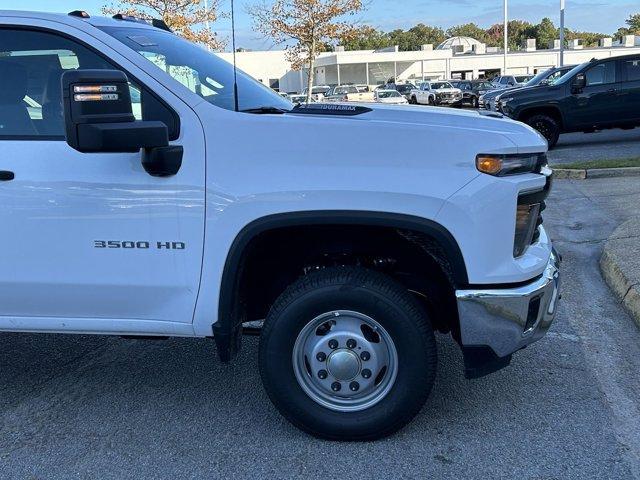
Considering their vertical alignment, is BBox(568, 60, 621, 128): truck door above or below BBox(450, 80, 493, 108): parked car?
below

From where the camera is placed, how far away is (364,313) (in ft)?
10.2

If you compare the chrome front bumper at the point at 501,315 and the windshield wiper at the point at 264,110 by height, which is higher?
the windshield wiper at the point at 264,110

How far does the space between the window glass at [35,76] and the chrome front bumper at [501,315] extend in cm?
190

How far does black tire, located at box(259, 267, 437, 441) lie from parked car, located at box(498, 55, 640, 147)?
41.4 ft

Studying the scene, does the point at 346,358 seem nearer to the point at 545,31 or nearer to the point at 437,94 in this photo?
the point at 437,94

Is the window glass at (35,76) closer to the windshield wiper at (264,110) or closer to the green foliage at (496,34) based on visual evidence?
the windshield wiper at (264,110)

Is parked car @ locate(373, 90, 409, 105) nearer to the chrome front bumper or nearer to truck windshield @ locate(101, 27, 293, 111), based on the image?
truck windshield @ locate(101, 27, 293, 111)

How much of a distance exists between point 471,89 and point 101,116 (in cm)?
3943

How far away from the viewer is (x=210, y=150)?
119 inches

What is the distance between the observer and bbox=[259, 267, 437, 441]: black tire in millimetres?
3078

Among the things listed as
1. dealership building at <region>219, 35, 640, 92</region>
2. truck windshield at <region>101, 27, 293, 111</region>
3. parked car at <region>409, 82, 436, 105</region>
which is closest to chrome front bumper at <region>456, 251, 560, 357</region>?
truck windshield at <region>101, 27, 293, 111</region>

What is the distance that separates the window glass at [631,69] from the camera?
14.8 m

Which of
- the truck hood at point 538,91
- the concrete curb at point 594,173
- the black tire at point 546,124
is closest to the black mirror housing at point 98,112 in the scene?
the concrete curb at point 594,173

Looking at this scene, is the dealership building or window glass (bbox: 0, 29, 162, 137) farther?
the dealership building
